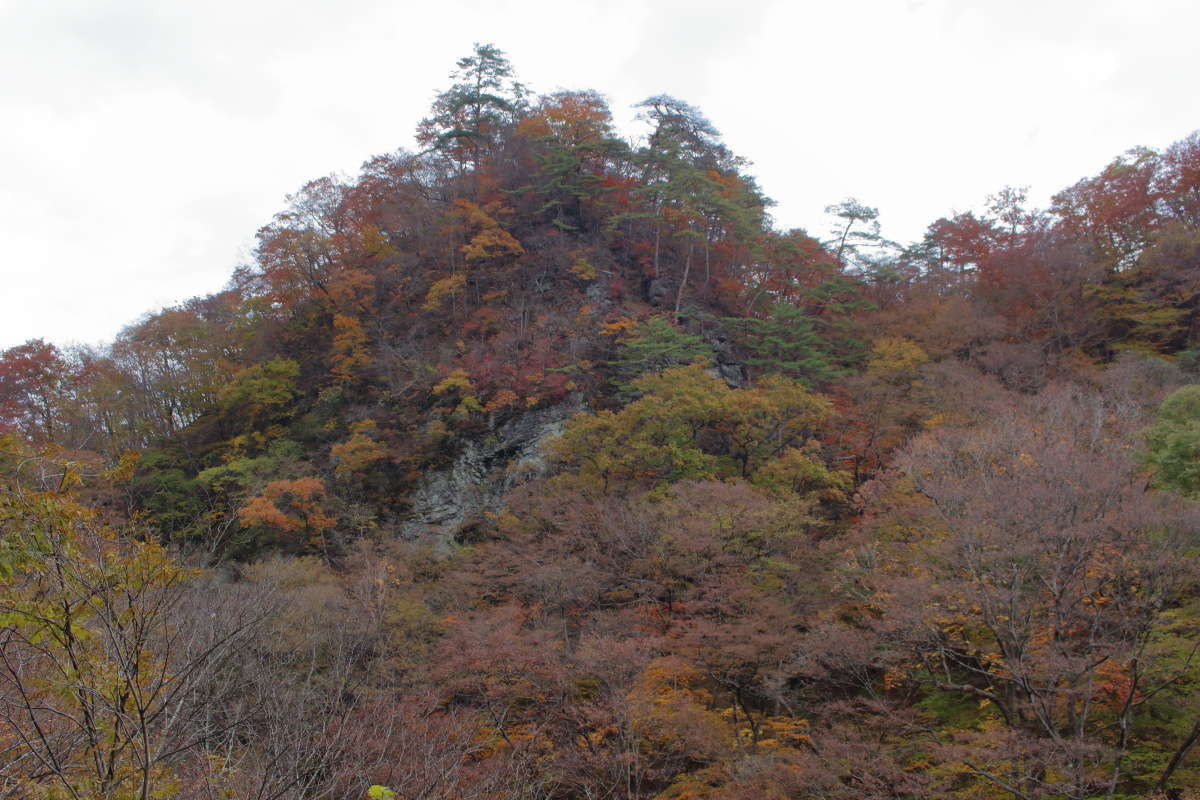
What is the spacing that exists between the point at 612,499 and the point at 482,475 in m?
8.52

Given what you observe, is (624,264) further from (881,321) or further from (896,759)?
(896,759)

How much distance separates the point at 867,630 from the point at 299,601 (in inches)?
554

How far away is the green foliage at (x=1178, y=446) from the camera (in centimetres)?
1304

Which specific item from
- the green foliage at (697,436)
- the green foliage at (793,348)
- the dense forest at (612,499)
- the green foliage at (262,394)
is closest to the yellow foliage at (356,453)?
the dense forest at (612,499)

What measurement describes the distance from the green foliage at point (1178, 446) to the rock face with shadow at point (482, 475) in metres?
18.0

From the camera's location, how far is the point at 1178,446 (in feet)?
43.8

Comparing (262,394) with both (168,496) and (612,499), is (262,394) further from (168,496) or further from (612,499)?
(612,499)

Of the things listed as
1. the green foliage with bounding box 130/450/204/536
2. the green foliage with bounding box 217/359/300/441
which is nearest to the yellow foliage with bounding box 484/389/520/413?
the green foliage with bounding box 217/359/300/441

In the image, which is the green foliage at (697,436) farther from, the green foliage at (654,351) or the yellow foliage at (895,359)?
the yellow foliage at (895,359)

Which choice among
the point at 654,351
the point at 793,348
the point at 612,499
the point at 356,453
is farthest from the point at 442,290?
the point at 793,348

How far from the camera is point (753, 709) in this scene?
1620cm

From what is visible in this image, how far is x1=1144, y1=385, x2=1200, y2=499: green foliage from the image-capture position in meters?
13.0

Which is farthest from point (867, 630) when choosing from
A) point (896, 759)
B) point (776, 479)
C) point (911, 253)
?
point (911, 253)

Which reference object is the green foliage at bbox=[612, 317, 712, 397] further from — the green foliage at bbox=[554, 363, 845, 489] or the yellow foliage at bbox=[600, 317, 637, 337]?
the green foliage at bbox=[554, 363, 845, 489]
